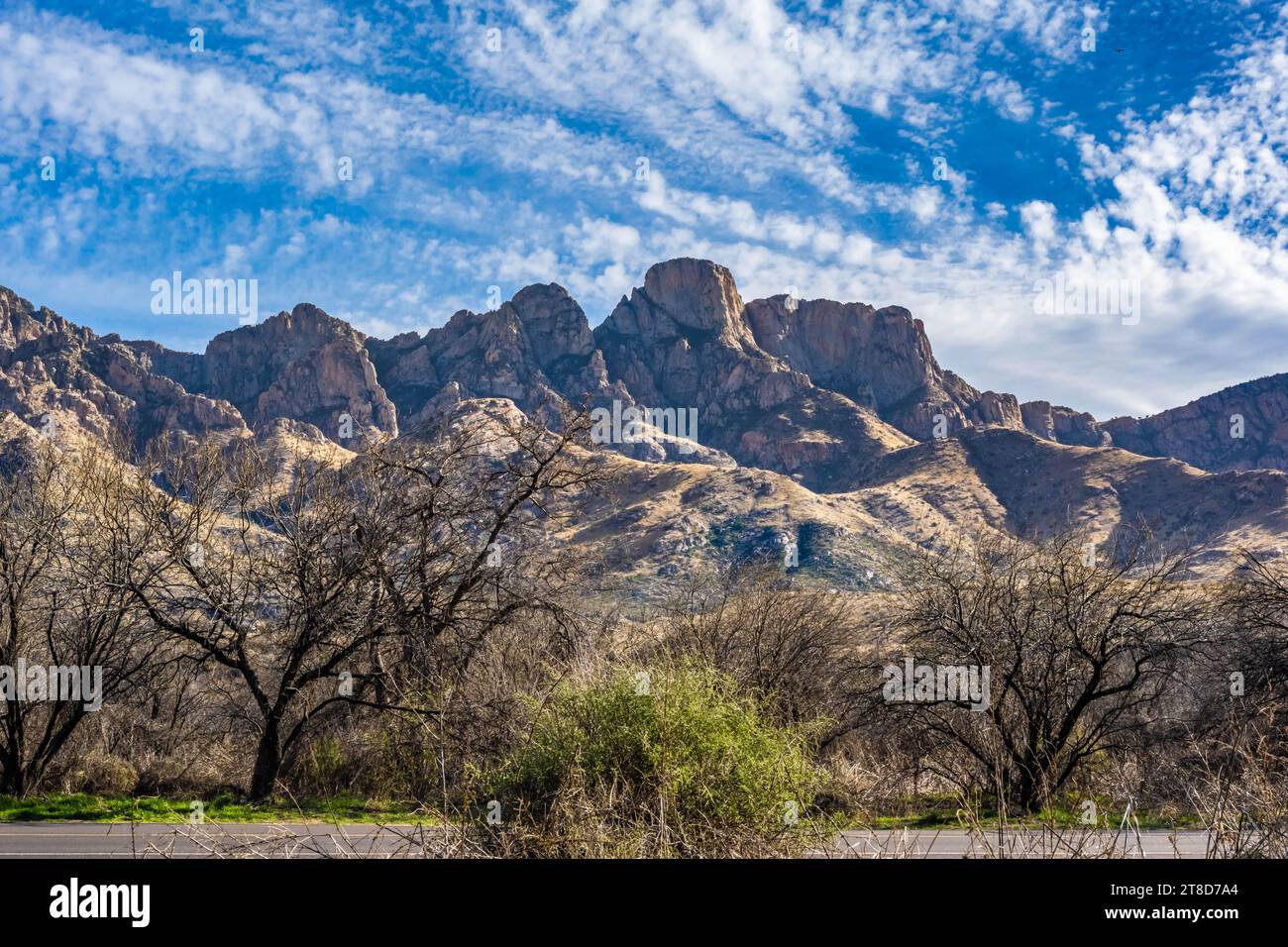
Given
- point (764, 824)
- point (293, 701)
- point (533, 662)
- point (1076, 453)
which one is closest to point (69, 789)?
point (293, 701)

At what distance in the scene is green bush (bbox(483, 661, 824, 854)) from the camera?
225 inches

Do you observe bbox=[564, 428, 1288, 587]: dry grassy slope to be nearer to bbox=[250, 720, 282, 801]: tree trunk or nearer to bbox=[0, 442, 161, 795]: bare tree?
bbox=[0, 442, 161, 795]: bare tree

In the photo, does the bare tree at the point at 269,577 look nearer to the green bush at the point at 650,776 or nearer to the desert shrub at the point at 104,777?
the desert shrub at the point at 104,777

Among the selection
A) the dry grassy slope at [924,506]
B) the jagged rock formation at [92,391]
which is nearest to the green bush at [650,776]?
the dry grassy slope at [924,506]

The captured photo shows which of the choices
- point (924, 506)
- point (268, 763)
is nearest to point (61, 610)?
point (268, 763)

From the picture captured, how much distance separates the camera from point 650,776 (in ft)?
20.0

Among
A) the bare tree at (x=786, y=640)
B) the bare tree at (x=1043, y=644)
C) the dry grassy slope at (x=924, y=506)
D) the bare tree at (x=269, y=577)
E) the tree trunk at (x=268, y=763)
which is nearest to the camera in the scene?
the bare tree at (x=269, y=577)

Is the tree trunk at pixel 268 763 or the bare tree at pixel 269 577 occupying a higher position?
the bare tree at pixel 269 577

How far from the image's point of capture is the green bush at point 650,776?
5.70 metres

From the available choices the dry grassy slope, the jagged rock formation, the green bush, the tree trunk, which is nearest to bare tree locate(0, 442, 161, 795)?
the tree trunk

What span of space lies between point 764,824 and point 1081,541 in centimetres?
1777

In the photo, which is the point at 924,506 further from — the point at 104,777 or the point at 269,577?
the point at 104,777
